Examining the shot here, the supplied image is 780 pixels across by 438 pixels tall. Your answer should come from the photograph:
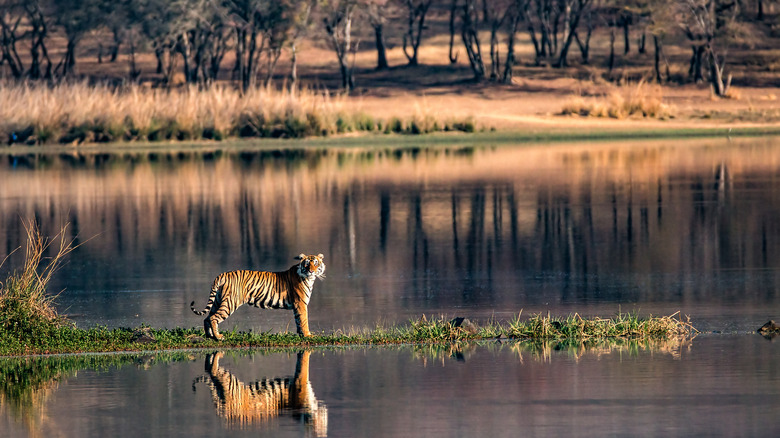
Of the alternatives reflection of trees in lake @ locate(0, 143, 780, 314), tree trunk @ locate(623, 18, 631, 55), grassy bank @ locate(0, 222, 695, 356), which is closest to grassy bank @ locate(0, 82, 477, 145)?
reflection of trees in lake @ locate(0, 143, 780, 314)

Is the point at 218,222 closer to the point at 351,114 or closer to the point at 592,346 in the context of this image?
the point at 592,346

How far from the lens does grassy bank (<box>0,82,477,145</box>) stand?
4419 centimetres

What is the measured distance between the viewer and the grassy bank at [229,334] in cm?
1138

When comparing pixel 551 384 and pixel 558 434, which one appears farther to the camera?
pixel 551 384

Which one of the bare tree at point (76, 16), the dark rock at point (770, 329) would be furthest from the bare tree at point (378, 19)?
the dark rock at point (770, 329)

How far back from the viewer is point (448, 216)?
22562 millimetres

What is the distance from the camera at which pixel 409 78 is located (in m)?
64.1

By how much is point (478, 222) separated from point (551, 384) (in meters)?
12.0

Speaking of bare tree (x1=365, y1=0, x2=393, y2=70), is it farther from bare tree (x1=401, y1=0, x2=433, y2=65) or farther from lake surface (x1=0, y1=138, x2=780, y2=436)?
lake surface (x1=0, y1=138, x2=780, y2=436)

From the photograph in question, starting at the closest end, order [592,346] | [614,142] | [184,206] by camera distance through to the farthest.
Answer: [592,346], [184,206], [614,142]

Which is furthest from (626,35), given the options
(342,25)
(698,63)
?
(342,25)

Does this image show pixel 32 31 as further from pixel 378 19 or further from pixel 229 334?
pixel 229 334

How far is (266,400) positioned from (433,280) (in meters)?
6.39

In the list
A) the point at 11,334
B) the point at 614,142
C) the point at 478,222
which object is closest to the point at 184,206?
the point at 478,222
